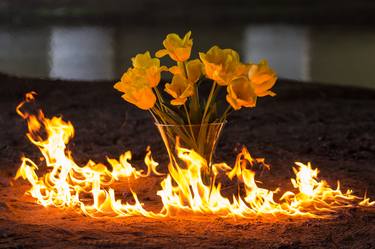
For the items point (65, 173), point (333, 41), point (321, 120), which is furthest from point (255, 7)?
point (65, 173)

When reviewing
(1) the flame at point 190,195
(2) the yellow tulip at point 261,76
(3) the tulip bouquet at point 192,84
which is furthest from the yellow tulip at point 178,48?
(1) the flame at point 190,195

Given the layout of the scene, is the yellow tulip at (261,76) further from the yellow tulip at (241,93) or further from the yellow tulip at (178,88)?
the yellow tulip at (178,88)

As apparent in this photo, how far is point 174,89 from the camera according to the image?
3.89 metres

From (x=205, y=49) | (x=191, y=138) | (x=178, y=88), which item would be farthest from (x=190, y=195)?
(x=205, y=49)

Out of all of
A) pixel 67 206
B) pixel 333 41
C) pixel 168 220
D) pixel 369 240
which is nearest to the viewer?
pixel 369 240

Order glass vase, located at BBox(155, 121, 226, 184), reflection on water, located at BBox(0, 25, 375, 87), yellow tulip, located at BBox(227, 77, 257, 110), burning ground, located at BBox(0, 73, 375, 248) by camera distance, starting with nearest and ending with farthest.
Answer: burning ground, located at BBox(0, 73, 375, 248)
yellow tulip, located at BBox(227, 77, 257, 110)
glass vase, located at BBox(155, 121, 226, 184)
reflection on water, located at BBox(0, 25, 375, 87)

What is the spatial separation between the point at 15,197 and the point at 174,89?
3.66 feet

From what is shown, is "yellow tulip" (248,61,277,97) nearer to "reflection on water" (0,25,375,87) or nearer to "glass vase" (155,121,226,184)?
"glass vase" (155,121,226,184)

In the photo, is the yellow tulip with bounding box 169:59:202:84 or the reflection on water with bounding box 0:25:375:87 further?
the reflection on water with bounding box 0:25:375:87

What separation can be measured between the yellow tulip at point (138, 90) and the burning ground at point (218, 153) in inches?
22.4

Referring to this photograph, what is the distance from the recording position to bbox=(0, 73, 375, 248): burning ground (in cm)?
353

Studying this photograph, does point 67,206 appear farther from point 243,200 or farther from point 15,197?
point 243,200

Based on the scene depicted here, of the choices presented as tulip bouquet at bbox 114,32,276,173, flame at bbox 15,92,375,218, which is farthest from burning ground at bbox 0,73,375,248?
tulip bouquet at bbox 114,32,276,173

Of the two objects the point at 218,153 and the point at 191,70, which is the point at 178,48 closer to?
the point at 191,70
